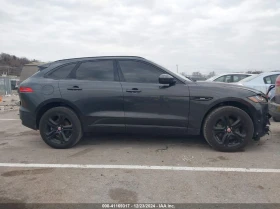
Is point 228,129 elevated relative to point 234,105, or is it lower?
lower

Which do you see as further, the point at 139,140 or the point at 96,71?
the point at 139,140

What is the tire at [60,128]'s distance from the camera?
15.3 feet

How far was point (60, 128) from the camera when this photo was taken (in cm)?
472

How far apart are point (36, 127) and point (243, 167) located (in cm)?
365

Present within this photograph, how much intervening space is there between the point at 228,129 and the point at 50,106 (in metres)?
3.25

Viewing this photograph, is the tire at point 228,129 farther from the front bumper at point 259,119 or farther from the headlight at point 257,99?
the headlight at point 257,99

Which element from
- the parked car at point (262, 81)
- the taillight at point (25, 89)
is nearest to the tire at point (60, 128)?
the taillight at point (25, 89)

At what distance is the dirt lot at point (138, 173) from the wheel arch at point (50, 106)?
2.06 feet

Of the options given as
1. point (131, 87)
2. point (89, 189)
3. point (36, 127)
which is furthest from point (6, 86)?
point (89, 189)

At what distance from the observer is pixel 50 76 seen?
190 inches

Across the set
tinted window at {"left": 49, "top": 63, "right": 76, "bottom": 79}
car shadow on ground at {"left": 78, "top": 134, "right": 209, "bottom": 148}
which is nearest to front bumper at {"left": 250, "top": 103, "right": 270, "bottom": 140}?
car shadow on ground at {"left": 78, "top": 134, "right": 209, "bottom": 148}

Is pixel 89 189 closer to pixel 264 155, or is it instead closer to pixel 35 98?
pixel 35 98

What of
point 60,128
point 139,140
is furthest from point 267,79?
point 60,128

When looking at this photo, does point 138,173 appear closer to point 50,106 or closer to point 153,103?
point 153,103
